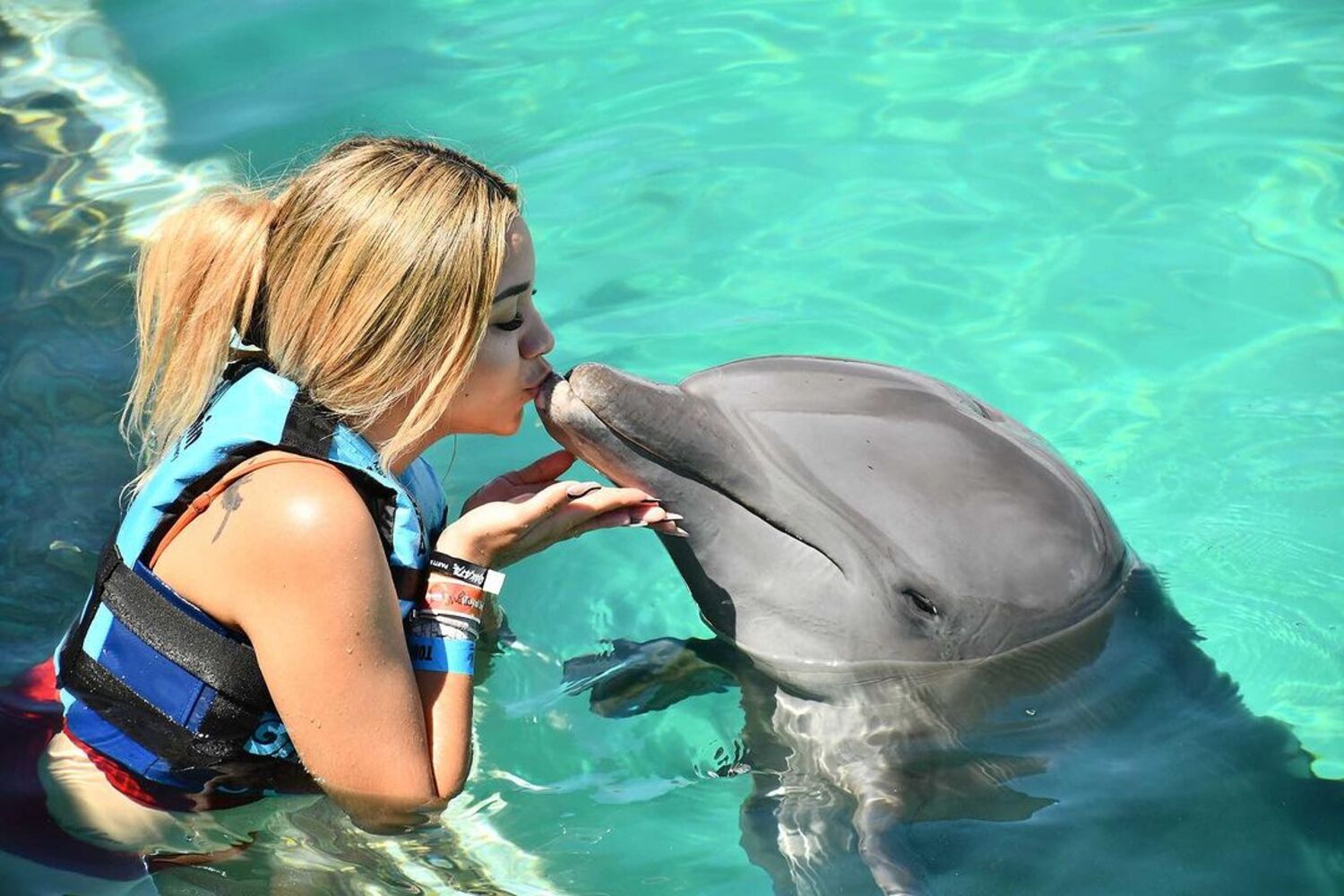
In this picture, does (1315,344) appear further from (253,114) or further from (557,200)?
(253,114)

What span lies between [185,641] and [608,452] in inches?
45.9

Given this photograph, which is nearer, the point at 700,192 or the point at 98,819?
the point at 98,819

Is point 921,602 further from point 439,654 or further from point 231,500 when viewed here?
point 231,500

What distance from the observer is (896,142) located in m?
8.85

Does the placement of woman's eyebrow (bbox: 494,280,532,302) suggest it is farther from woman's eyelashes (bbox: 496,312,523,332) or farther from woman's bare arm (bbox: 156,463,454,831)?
woman's bare arm (bbox: 156,463,454,831)

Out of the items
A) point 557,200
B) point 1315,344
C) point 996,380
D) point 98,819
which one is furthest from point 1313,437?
point 98,819

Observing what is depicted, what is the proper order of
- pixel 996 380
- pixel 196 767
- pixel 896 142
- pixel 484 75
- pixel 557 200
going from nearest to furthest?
1. pixel 196 767
2. pixel 996 380
3. pixel 557 200
4. pixel 896 142
5. pixel 484 75

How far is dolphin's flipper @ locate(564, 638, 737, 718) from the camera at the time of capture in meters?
4.66

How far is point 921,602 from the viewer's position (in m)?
4.20

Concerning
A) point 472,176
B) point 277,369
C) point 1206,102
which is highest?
point 472,176

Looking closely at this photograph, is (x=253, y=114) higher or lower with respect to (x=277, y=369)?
lower

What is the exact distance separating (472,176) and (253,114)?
5326 millimetres

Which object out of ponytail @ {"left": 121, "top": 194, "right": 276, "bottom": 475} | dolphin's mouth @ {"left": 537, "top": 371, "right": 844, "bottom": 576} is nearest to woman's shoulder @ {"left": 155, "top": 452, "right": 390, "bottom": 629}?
ponytail @ {"left": 121, "top": 194, "right": 276, "bottom": 475}

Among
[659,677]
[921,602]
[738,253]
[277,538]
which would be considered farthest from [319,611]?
[738,253]
